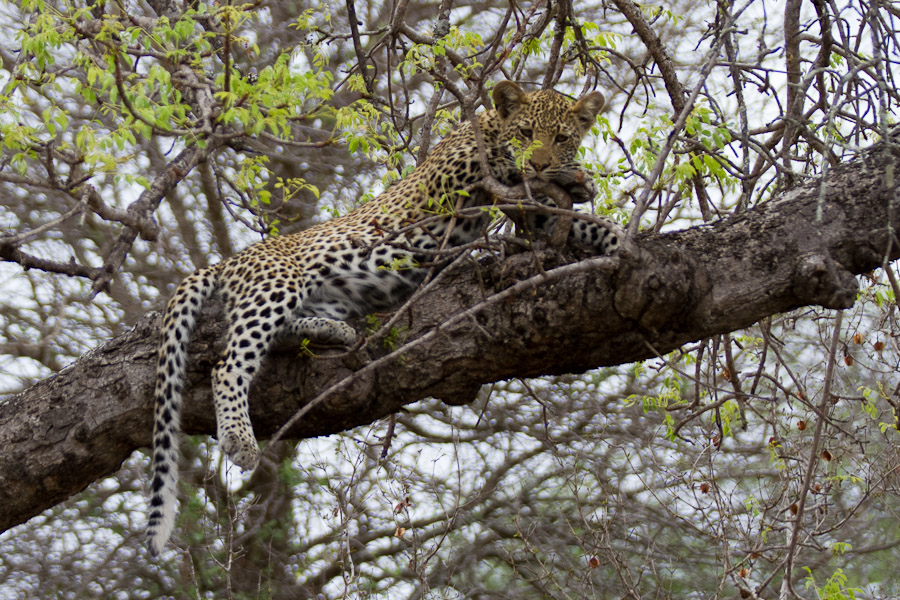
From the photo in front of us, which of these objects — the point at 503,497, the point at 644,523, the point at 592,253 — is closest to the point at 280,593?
the point at 503,497

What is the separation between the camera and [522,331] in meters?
4.64

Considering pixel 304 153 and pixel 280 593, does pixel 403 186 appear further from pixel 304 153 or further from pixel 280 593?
pixel 304 153

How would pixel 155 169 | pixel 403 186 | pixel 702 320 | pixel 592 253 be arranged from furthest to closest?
pixel 155 169 → pixel 403 186 → pixel 592 253 → pixel 702 320

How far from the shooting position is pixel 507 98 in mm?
6508

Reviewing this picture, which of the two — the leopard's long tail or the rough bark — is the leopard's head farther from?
the leopard's long tail

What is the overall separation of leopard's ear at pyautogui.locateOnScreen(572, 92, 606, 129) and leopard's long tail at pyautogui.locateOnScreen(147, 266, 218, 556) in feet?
10.1

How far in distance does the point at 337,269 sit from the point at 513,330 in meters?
1.67

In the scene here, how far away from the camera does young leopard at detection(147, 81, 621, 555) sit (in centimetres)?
508

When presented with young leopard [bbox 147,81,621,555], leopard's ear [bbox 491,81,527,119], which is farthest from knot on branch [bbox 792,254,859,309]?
leopard's ear [bbox 491,81,527,119]

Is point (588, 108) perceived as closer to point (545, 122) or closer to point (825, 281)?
point (545, 122)

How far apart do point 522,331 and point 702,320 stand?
0.87 metres

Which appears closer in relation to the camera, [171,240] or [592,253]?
[592,253]

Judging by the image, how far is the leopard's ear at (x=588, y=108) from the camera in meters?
6.64

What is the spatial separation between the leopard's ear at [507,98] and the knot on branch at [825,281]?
2.70 meters
